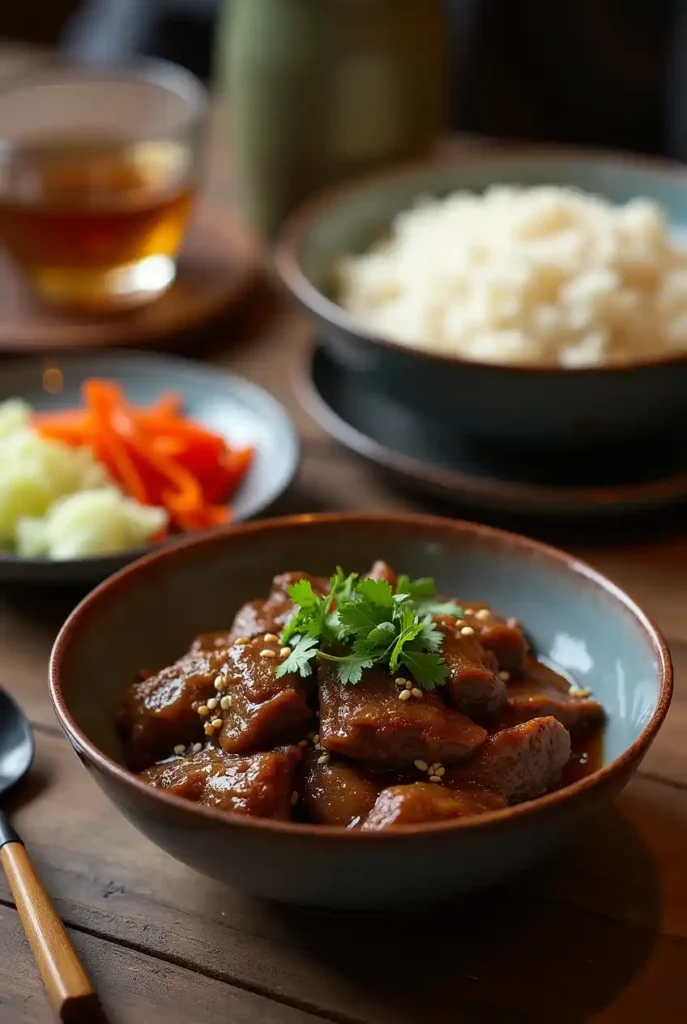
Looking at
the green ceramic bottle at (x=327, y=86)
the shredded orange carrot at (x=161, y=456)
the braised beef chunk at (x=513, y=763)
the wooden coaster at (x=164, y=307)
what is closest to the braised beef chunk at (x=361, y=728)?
the braised beef chunk at (x=513, y=763)

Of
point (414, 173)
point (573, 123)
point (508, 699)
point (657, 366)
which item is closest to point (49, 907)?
point (508, 699)

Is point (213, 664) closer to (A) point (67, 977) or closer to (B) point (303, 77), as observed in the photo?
(A) point (67, 977)

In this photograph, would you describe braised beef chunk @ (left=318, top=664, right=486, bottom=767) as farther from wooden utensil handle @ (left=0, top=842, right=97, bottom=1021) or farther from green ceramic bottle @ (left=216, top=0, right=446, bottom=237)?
green ceramic bottle @ (left=216, top=0, right=446, bottom=237)

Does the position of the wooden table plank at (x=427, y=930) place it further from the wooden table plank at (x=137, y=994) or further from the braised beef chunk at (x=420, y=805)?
the braised beef chunk at (x=420, y=805)

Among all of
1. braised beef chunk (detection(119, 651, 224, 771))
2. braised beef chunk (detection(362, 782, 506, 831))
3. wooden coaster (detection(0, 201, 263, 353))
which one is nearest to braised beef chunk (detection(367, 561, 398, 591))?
braised beef chunk (detection(119, 651, 224, 771))

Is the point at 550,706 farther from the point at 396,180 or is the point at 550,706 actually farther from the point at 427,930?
the point at 396,180

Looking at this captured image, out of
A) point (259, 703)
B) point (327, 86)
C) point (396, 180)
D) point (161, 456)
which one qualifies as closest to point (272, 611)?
point (259, 703)
